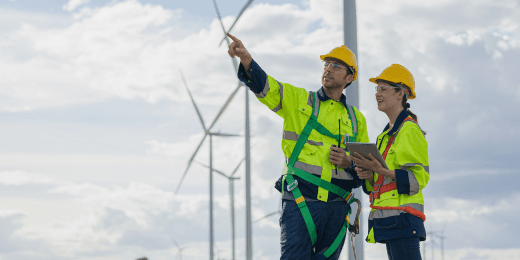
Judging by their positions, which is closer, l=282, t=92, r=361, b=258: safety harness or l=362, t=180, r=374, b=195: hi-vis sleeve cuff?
l=282, t=92, r=361, b=258: safety harness

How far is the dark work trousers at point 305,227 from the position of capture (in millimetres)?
6355

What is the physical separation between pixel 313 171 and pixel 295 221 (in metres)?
0.53

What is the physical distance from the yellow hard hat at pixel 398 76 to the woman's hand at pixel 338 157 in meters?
0.92

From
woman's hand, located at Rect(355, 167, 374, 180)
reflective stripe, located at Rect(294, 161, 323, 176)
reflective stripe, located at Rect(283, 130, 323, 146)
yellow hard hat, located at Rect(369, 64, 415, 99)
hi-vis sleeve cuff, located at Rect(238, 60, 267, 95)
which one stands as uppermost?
yellow hard hat, located at Rect(369, 64, 415, 99)

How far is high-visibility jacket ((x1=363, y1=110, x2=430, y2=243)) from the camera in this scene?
6.13 meters

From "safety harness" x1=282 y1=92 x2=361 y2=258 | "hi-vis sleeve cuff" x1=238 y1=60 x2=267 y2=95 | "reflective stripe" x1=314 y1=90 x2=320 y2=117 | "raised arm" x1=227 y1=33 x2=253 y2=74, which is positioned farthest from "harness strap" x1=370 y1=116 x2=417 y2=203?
"raised arm" x1=227 y1=33 x2=253 y2=74

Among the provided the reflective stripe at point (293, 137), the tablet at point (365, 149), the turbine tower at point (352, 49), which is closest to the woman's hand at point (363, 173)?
the tablet at point (365, 149)

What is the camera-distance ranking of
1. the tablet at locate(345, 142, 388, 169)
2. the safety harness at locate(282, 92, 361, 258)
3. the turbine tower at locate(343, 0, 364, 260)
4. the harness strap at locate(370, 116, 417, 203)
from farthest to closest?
the turbine tower at locate(343, 0, 364, 260) → the safety harness at locate(282, 92, 361, 258) → the harness strap at locate(370, 116, 417, 203) → the tablet at locate(345, 142, 388, 169)

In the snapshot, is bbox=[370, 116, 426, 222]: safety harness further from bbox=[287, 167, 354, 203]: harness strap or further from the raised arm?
the raised arm

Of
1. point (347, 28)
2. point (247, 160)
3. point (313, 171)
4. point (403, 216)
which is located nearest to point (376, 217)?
point (403, 216)

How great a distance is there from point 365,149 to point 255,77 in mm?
1268

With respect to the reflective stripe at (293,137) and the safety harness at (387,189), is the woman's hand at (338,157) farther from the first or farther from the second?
the safety harness at (387,189)

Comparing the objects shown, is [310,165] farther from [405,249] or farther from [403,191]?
[405,249]

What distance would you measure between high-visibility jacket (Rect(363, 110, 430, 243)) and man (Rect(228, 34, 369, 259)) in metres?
0.40
